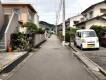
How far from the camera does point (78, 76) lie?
12.1m

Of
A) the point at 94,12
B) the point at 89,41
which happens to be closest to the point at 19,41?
the point at 89,41

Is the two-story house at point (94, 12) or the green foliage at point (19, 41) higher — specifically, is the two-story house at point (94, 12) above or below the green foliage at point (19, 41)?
above

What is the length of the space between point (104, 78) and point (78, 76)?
45.2 inches

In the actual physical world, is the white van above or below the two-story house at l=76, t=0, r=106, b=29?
below

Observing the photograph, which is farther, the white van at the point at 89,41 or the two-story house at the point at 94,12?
the two-story house at the point at 94,12

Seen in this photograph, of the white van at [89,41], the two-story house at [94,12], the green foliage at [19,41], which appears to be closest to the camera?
the green foliage at [19,41]

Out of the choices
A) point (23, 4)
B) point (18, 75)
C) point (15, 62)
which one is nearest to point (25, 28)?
point (23, 4)

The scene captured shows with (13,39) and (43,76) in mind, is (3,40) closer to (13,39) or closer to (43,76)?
(13,39)

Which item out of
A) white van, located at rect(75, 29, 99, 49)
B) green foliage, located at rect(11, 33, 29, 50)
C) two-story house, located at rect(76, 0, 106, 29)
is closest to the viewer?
green foliage, located at rect(11, 33, 29, 50)

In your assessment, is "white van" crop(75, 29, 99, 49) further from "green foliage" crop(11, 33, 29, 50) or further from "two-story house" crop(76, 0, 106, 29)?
"two-story house" crop(76, 0, 106, 29)

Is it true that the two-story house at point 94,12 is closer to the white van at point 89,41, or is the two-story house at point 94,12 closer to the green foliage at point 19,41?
the white van at point 89,41

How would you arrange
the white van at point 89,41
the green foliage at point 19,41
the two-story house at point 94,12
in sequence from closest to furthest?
the green foliage at point 19,41 → the white van at point 89,41 → the two-story house at point 94,12

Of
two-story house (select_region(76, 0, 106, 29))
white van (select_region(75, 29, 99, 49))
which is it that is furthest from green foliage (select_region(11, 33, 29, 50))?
two-story house (select_region(76, 0, 106, 29))

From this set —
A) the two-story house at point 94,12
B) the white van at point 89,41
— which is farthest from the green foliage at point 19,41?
the two-story house at point 94,12
